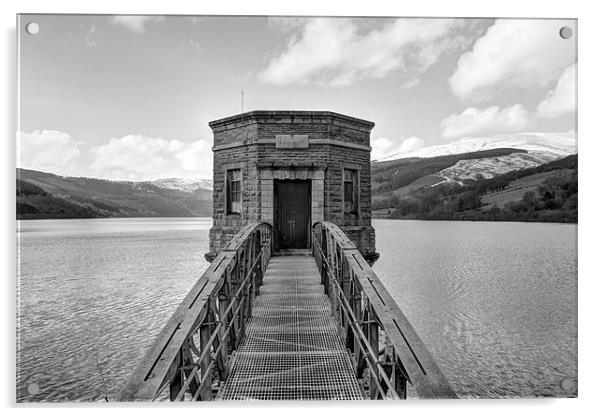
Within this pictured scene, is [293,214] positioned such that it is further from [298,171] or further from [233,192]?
[233,192]

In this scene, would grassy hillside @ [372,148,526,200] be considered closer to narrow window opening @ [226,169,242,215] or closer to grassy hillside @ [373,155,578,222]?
grassy hillside @ [373,155,578,222]

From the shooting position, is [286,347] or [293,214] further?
[293,214]

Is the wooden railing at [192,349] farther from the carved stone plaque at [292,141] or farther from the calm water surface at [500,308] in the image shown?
the carved stone plaque at [292,141]

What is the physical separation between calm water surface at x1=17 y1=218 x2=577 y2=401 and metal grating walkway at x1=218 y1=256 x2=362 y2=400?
2.18 m

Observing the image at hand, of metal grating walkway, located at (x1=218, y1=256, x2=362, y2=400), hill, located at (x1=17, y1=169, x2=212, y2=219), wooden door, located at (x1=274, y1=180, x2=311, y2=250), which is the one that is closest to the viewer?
metal grating walkway, located at (x1=218, y1=256, x2=362, y2=400)

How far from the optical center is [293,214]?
10.6 meters

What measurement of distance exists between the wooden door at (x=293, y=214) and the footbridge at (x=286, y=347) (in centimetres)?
461

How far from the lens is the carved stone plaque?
9.91 meters

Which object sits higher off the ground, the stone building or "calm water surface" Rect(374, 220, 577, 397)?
the stone building

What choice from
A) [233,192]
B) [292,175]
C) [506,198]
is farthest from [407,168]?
[233,192]

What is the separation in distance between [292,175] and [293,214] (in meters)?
1.14

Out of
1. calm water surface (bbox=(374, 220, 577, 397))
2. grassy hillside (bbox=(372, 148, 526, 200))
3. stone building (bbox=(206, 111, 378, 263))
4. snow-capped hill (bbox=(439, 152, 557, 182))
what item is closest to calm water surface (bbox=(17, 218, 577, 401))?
calm water surface (bbox=(374, 220, 577, 397))

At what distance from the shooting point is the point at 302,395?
335 centimetres
